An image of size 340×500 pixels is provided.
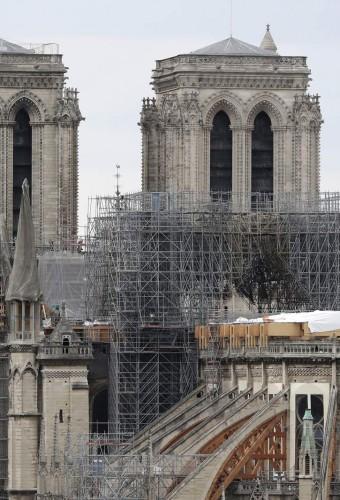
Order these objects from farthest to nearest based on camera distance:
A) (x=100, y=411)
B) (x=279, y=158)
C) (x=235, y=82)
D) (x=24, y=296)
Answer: (x=279, y=158) → (x=235, y=82) → (x=100, y=411) → (x=24, y=296)

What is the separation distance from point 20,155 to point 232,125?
756 cm

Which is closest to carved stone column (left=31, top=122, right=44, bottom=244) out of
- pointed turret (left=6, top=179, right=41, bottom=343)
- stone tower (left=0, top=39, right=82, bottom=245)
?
stone tower (left=0, top=39, right=82, bottom=245)

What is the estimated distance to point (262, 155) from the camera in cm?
17038

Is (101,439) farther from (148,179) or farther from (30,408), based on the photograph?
(148,179)

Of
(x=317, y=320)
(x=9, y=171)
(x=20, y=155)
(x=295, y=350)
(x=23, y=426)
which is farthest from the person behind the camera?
(x=20, y=155)

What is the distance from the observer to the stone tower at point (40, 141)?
168250 millimetres

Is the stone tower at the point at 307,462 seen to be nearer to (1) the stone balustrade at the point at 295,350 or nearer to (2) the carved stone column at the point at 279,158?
(1) the stone balustrade at the point at 295,350

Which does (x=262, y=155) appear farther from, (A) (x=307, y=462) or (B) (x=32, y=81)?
(A) (x=307, y=462)

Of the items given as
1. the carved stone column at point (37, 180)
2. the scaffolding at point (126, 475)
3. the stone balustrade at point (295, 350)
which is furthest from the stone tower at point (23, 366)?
the carved stone column at point (37, 180)

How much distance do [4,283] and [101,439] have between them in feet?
33.2

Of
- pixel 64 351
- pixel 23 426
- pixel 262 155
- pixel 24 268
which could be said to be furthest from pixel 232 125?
pixel 23 426

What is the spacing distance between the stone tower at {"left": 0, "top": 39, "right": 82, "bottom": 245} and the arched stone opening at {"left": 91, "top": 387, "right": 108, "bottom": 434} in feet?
27.8

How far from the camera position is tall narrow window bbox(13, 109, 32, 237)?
169 metres

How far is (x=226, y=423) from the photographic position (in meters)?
149
